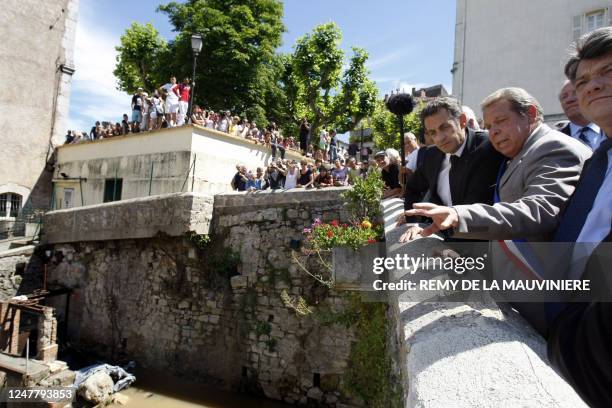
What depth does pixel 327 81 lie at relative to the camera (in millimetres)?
24406

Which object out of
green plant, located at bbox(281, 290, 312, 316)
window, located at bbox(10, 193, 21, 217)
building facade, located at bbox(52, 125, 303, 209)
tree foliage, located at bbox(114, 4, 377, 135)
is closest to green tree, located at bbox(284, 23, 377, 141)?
tree foliage, located at bbox(114, 4, 377, 135)

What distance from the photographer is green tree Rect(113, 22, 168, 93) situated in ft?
82.8

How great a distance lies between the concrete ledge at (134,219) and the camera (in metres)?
8.15

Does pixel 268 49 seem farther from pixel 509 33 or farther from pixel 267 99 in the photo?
pixel 509 33

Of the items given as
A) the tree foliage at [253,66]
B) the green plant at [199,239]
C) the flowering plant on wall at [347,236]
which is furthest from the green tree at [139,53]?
the flowering plant on wall at [347,236]

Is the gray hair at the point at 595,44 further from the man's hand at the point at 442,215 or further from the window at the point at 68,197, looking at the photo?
the window at the point at 68,197

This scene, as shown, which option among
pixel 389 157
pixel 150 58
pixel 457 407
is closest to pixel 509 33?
pixel 389 157

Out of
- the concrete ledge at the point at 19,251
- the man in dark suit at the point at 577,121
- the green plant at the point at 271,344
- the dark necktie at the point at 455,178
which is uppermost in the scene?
the man in dark suit at the point at 577,121

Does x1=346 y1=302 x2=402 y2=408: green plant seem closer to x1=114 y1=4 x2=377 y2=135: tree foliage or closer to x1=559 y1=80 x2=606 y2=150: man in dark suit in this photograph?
x1=559 y1=80 x2=606 y2=150: man in dark suit

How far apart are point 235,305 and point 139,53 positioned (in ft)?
76.8

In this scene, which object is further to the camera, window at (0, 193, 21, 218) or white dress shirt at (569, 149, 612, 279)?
window at (0, 193, 21, 218)

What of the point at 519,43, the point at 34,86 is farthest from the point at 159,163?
the point at 519,43

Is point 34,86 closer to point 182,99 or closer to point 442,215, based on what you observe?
point 182,99

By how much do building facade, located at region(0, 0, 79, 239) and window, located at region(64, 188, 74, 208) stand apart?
1533 millimetres
